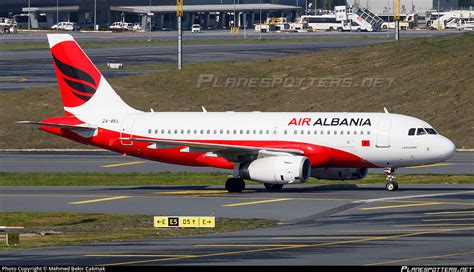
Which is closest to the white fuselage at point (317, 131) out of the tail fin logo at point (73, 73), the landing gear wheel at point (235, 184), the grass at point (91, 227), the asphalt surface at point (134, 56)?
the tail fin logo at point (73, 73)

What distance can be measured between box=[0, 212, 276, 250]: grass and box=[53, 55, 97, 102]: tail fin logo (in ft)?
46.6

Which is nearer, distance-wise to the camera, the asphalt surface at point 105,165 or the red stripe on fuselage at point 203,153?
the red stripe on fuselage at point 203,153

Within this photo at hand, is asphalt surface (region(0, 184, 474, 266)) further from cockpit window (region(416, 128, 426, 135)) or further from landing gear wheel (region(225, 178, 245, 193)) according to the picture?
cockpit window (region(416, 128, 426, 135))

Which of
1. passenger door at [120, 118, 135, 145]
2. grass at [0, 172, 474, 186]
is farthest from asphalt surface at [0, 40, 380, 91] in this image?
passenger door at [120, 118, 135, 145]

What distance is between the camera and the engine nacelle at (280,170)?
5722 cm

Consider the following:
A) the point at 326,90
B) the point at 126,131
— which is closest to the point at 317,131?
the point at 126,131

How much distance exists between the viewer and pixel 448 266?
3209 cm

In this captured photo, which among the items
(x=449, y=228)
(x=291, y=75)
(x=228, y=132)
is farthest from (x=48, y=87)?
(x=449, y=228)

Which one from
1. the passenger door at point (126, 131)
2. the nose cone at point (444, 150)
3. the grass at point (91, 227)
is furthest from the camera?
the passenger door at point (126, 131)

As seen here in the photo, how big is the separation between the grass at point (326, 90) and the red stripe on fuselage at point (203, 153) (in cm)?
2451

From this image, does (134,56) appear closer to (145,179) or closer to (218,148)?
(145,179)

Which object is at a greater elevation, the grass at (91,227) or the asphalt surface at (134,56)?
the asphalt surface at (134,56)

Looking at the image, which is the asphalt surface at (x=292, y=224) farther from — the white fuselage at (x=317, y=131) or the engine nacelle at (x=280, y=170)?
the white fuselage at (x=317, y=131)

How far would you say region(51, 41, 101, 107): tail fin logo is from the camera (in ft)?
212
